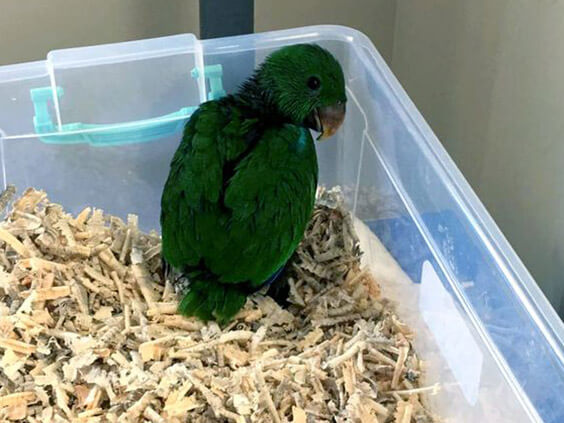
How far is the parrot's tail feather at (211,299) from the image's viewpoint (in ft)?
3.28

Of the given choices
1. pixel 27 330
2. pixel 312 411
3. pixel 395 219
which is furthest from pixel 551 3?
pixel 27 330

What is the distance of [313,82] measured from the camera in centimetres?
98

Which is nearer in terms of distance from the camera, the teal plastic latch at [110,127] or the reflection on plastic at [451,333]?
the reflection on plastic at [451,333]

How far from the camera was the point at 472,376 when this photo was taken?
917mm

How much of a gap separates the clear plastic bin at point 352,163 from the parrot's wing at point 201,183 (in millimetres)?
171

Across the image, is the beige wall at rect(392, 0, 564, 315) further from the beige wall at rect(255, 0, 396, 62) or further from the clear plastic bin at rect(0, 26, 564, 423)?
the clear plastic bin at rect(0, 26, 564, 423)

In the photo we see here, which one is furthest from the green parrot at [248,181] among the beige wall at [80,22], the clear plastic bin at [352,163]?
the beige wall at [80,22]

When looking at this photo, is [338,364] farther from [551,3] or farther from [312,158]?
[551,3]

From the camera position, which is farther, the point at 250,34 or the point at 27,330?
the point at 250,34

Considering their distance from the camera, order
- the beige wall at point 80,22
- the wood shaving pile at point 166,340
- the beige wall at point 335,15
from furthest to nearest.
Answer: the beige wall at point 335,15 → the beige wall at point 80,22 → the wood shaving pile at point 166,340

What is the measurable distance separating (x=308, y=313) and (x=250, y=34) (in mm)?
383

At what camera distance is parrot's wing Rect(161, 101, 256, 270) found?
0.97 meters

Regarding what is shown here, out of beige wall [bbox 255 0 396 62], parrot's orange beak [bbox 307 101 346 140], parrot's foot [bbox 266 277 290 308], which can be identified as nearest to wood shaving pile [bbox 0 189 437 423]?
parrot's foot [bbox 266 277 290 308]

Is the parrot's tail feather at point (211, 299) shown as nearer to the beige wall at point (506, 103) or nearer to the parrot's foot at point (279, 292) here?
the parrot's foot at point (279, 292)
